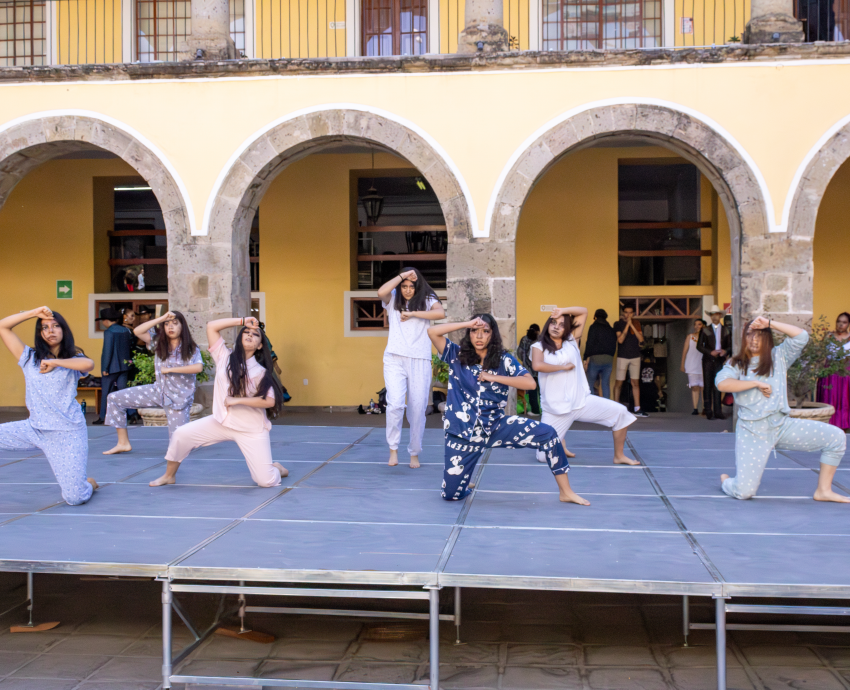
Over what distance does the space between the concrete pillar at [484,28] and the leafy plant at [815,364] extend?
481 cm

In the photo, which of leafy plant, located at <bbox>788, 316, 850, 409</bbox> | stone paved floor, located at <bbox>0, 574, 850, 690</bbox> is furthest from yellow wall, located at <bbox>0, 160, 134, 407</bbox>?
leafy plant, located at <bbox>788, 316, 850, 409</bbox>

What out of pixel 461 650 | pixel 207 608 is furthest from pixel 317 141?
pixel 461 650

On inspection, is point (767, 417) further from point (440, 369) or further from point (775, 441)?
point (440, 369)

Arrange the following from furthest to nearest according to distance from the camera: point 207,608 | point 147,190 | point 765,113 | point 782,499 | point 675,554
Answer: point 147,190, point 765,113, point 782,499, point 207,608, point 675,554

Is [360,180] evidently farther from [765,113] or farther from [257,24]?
[765,113]

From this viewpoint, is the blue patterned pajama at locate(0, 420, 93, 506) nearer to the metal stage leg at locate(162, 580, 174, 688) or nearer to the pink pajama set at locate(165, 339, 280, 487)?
the pink pajama set at locate(165, 339, 280, 487)

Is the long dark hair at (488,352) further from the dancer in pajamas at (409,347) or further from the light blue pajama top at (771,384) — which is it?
the light blue pajama top at (771,384)

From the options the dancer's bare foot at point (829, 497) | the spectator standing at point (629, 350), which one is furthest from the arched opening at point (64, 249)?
the dancer's bare foot at point (829, 497)

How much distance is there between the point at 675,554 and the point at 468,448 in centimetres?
161

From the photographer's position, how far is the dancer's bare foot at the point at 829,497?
542 centimetres

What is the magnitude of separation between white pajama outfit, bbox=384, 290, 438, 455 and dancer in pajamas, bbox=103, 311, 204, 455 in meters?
1.72

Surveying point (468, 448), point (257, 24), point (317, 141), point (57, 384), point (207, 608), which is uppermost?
point (257, 24)

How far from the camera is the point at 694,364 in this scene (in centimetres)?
1221

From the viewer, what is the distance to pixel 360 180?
1338 cm
